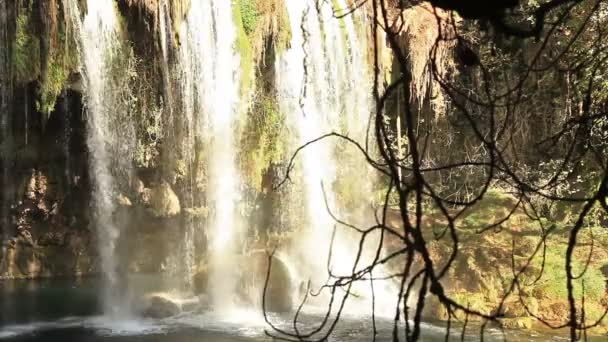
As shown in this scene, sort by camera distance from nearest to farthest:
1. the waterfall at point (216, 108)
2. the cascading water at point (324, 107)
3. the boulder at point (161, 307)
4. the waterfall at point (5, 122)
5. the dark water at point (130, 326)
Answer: the dark water at point (130, 326) < the waterfall at point (5, 122) < the boulder at point (161, 307) < the waterfall at point (216, 108) < the cascading water at point (324, 107)

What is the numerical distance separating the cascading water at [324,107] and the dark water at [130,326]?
87.5 inches

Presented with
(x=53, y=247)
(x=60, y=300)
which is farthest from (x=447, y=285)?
(x=53, y=247)

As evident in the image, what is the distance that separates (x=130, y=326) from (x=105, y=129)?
2.89 metres

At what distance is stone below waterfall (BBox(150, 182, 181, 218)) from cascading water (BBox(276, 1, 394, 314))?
6.96 feet

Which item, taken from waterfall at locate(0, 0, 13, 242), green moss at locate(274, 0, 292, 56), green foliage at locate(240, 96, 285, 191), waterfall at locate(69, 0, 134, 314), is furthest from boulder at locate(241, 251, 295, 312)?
waterfall at locate(0, 0, 13, 242)

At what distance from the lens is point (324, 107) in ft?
37.7

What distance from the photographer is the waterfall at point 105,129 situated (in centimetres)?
955

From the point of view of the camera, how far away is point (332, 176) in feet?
38.7

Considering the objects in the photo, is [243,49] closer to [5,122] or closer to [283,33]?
[283,33]

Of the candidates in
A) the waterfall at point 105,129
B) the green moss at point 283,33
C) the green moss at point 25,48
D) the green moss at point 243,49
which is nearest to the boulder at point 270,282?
the waterfall at point 105,129

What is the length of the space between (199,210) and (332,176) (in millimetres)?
2397

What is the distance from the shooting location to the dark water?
8.41 metres

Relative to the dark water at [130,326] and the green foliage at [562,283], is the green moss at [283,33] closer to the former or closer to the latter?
the dark water at [130,326]

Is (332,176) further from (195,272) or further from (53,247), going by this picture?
(53,247)
